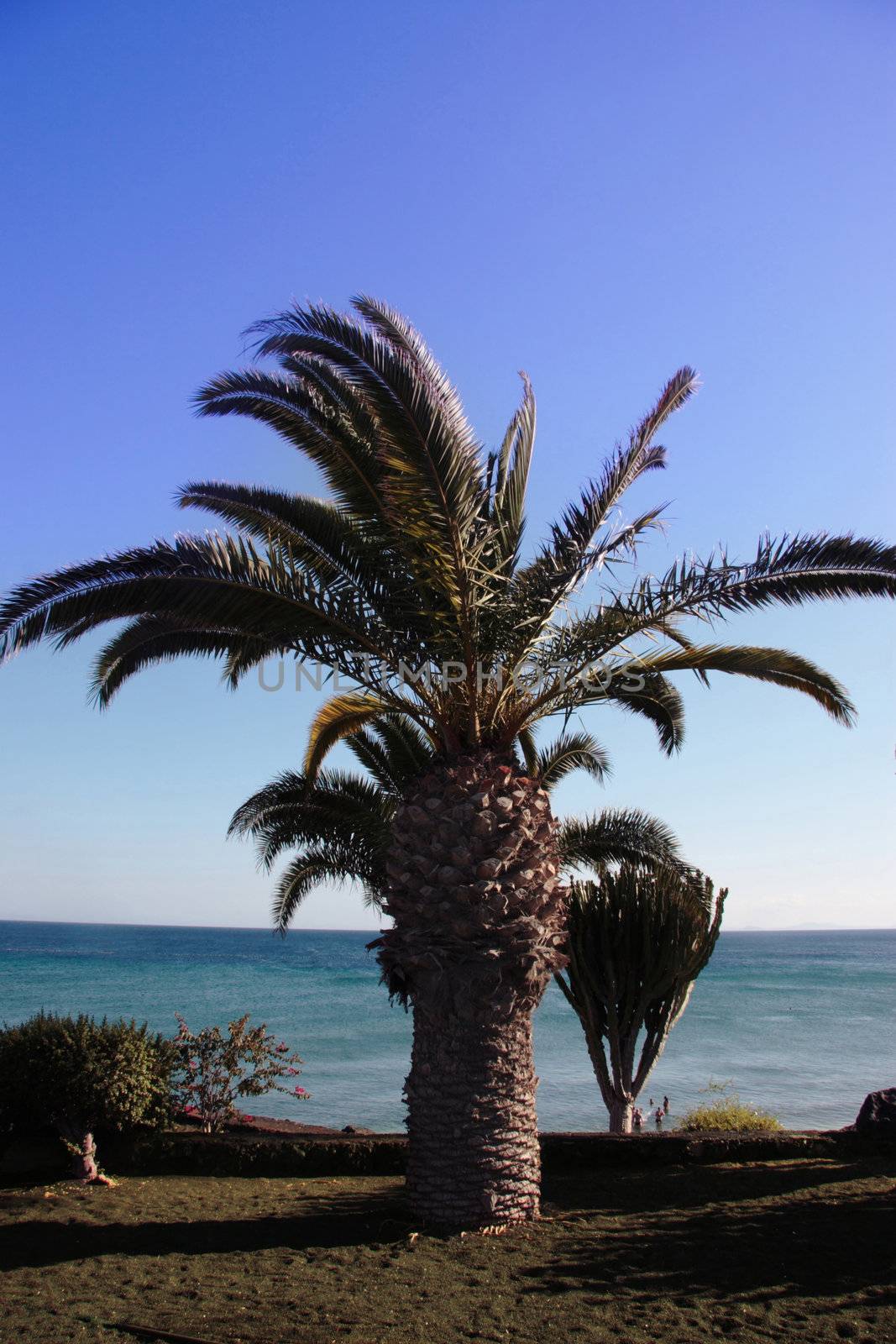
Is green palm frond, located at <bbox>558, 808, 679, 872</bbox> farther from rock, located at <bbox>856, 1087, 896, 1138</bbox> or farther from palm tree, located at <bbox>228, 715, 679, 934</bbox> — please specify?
rock, located at <bbox>856, 1087, 896, 1138</bbox>

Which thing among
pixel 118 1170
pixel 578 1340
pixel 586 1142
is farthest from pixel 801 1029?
pixel 578 1340

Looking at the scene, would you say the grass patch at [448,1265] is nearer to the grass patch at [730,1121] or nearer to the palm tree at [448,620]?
the palm tree at [448,620]

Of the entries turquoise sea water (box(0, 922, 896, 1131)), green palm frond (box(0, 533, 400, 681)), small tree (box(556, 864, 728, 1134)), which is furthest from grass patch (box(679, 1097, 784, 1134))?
green palm frond (box(0, 533, 400, 681))

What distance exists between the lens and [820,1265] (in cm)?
652

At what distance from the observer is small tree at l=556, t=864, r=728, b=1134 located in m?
12.6

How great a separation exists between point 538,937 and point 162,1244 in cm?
361

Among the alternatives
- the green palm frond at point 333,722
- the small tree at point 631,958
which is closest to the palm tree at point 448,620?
the green palm frond at point 333,722

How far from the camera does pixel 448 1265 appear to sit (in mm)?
6562

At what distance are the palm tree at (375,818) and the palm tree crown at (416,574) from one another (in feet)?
14.2

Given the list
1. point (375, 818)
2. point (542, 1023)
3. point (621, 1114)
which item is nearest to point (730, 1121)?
point (621, 1114)

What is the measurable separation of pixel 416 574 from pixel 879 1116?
792 cm

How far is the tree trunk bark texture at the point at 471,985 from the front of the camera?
297 inches

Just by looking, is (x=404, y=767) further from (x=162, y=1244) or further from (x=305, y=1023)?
(x=305, y=1023)

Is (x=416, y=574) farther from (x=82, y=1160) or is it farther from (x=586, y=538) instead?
(x=82, y=1160)
